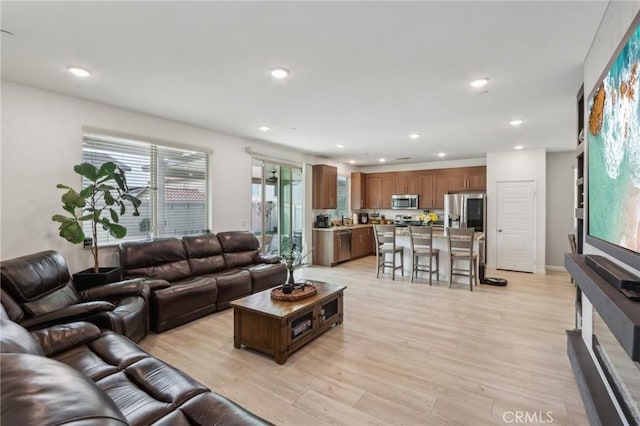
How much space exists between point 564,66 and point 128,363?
4.08 metres

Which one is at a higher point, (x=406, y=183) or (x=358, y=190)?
(x=406, y=183)

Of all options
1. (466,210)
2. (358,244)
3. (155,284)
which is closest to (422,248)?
(466,210)

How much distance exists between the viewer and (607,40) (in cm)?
187

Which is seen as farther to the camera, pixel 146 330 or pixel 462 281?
pixel 462 281

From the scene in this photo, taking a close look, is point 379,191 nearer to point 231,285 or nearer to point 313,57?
point 231,285

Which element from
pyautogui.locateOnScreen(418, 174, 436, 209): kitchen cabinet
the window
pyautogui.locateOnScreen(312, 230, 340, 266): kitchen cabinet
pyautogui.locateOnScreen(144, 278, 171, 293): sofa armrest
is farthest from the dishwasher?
pyautogui.locateOnScreen(144, 278, 171, 293): sofa armrest

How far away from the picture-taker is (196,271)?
165 inches

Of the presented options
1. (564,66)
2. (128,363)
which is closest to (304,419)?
(128,363)

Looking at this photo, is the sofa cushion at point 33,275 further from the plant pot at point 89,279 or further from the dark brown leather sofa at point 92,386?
the dark brown leather sofa at point 92,386

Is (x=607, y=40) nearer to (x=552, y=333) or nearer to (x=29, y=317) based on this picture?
(x=552, y=333)

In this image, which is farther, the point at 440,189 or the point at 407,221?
the point at 407,221

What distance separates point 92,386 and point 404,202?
7.89 metres

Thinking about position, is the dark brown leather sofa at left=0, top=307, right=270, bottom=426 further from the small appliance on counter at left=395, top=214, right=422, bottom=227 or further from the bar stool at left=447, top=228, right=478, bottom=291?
the small appliance on counter at left=395, top=214, right=422, bottom=227

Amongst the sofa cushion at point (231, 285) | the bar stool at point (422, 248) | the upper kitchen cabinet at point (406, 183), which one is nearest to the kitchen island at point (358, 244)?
the bar stool at point (422, 248)
